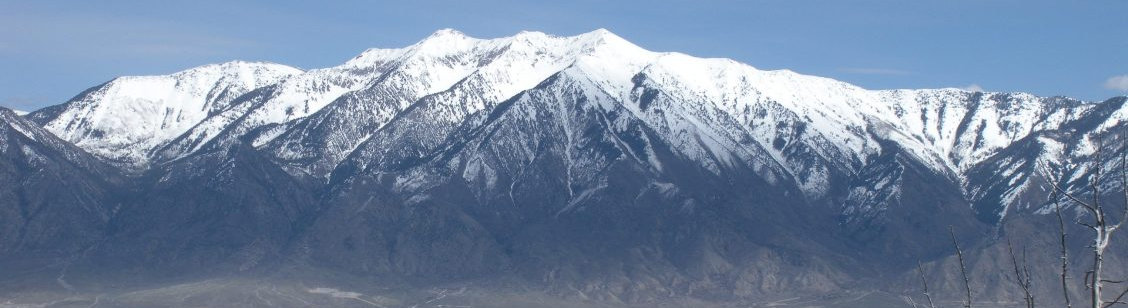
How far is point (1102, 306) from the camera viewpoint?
21125 mm

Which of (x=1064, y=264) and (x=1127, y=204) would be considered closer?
(x=1064, y=264)

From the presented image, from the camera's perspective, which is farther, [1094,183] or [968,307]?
[968,307]

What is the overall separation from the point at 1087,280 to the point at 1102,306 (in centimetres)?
46

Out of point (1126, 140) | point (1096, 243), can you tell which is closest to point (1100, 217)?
Answer: point (1096, 243)

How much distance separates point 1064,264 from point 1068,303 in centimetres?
134

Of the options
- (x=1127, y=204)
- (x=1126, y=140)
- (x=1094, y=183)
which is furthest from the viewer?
(x=1126, y=140)

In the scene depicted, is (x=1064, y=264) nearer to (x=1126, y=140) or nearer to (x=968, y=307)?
(x=968, y=307)

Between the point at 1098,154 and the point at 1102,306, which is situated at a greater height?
the point at 1098,154

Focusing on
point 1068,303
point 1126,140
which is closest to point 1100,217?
point 1068,303

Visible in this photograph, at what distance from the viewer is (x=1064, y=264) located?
20.2m

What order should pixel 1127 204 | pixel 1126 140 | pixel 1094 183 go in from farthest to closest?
pixel 1126 140 → pixel 1127 204 → pixel 1094 183

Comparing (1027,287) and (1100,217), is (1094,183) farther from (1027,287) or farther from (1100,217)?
(1027,287)

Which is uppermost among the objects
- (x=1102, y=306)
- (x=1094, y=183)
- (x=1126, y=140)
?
(x=1126, y=140)

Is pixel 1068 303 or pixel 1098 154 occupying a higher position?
pixel 1098 154
